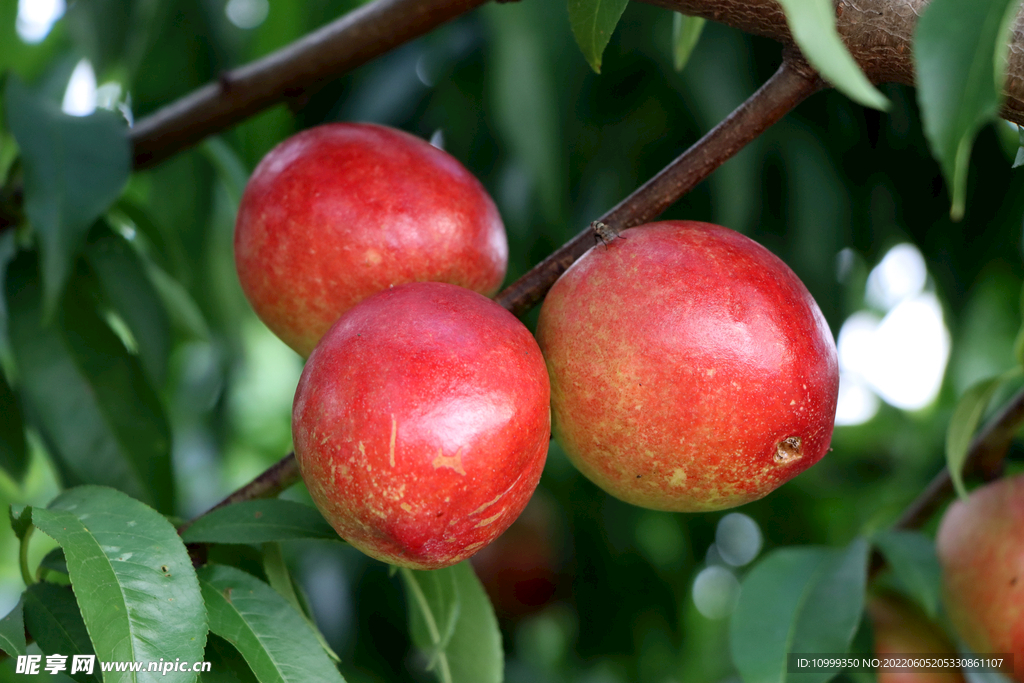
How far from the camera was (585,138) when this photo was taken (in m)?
1.15

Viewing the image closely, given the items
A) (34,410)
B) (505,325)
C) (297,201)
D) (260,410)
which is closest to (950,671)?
(505,325)

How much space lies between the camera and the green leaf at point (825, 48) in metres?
0.28

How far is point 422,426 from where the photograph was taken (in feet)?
1.42

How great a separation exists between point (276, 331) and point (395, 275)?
0.40ft

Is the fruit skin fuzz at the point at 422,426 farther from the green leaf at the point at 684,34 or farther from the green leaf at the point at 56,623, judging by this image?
the green leaf at the point at 684,34

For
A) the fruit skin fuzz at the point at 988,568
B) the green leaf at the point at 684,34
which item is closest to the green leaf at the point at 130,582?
the green leaf at the point at 684,34

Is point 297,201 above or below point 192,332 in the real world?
above

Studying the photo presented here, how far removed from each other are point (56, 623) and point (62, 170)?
0.42 meters

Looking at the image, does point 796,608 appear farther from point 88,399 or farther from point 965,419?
point 88,399

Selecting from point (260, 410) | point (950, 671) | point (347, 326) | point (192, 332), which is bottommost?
point (260, 410)

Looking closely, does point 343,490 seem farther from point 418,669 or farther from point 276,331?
point 418,669

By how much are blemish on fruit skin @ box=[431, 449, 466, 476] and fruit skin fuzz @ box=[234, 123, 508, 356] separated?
17 centimetres

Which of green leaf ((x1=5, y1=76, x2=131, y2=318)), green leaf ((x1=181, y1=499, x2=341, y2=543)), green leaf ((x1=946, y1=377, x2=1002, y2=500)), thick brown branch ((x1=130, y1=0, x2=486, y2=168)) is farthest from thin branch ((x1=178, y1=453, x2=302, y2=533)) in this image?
green leaf ((x1=946, y1=377, x2=1002, y2=500))

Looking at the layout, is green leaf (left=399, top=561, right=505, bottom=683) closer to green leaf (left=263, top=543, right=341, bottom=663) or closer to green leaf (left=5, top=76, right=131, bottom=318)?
green leaf (left=263, top=543, right=341, bottom=663)
